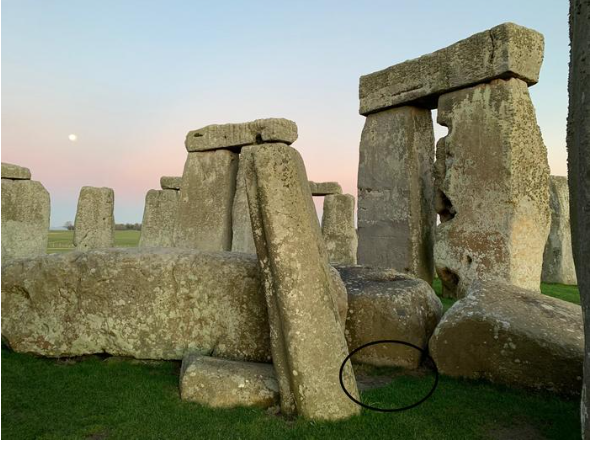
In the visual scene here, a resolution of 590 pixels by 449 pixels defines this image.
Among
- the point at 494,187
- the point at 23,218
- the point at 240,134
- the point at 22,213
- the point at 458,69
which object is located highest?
the point at 458,69

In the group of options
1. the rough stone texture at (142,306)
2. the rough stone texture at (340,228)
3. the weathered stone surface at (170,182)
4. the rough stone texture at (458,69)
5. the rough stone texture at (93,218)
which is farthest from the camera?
the rough stone texture at (340,228)

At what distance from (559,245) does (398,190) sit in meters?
5.96

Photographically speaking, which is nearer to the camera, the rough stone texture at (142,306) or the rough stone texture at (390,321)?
the rough stone texture at (142,306)

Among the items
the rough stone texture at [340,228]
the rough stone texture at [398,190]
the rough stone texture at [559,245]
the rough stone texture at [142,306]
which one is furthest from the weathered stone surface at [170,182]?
→ the rough stone texture at [142,306]

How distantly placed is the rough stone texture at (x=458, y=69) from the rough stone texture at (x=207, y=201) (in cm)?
269

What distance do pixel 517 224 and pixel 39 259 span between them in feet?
19.0

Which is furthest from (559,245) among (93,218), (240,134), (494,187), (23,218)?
(23,218)

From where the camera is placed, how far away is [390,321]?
425 centimetres

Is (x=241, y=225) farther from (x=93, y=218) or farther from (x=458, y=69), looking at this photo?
(x=93, y=218)

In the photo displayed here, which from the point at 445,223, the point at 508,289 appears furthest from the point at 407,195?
the point at 508,289

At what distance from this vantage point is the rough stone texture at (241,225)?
28.3ft

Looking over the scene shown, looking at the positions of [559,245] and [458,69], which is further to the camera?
[559,245]

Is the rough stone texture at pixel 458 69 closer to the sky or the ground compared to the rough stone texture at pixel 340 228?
closer to the sky

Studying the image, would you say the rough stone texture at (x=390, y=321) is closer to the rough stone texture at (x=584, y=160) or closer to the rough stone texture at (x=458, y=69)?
the rough stone texture at (x=584, y=160)
